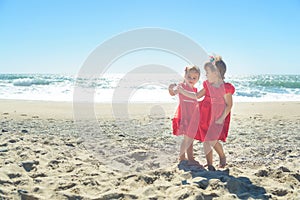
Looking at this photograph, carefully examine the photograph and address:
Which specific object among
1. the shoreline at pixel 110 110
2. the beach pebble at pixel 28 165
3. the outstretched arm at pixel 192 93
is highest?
the outstretched arm at pixel 192 93

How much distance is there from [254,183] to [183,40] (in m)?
2.24

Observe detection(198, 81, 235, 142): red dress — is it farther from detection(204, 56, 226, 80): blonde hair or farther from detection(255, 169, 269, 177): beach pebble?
detection(255, 169, 269, 177): beach pebble

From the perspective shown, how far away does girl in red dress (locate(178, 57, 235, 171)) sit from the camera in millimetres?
3648

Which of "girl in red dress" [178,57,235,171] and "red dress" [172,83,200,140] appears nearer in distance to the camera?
"girl in red dress" [178,57,235,171]

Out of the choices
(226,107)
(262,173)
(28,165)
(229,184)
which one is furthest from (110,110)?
(229,184)

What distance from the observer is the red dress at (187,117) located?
12.7 ft

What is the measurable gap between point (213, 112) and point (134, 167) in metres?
1.20

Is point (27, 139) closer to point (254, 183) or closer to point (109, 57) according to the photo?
point (109, 57)

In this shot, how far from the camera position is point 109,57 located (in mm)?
5094

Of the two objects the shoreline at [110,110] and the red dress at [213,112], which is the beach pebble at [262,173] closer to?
the red dress at [213,112]

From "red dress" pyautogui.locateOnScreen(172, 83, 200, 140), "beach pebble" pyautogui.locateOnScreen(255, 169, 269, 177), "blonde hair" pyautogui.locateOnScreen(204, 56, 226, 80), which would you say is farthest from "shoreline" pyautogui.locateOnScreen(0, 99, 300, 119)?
"beach pebble" pyautogui.locateOnScreen(255, 169, 269, 177)

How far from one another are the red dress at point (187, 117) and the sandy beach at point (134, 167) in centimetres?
43

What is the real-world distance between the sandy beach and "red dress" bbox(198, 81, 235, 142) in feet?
1.43

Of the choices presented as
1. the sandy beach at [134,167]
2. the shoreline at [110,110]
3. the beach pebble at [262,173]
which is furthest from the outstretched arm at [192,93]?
the shoreline at [110,110]
